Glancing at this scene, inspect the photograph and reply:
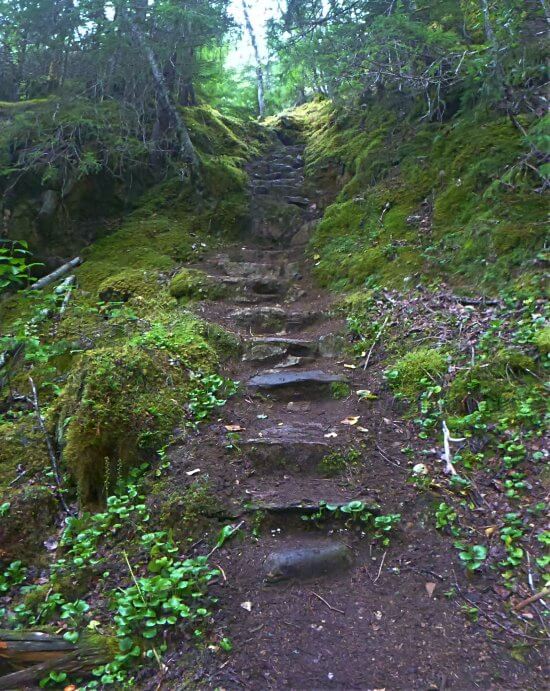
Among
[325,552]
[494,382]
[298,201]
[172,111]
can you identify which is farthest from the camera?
[298,201]

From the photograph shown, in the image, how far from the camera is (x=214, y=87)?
42.9ft

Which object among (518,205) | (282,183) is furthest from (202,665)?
(282,183)

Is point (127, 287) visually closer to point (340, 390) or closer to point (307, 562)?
point (340, 390)

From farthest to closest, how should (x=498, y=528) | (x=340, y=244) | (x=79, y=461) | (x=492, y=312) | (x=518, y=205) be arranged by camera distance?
(x=340, y=244) → (x=518, y=205) → (x=492, y=312) → (x=79, y=461) → (x=498, y=528)

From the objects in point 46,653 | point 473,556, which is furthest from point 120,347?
point 473,556

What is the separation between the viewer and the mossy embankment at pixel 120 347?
171 inches

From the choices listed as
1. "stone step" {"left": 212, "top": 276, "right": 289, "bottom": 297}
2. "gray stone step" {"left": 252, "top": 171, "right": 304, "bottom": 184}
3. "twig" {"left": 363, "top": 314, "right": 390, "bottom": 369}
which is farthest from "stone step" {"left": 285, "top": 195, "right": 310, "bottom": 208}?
"twig" {"left": 363, "top": 314, "right": 390, "bottom": 369}

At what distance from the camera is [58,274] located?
9.02 meters

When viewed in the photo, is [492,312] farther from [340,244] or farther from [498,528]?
[340,244]

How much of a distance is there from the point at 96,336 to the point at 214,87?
9805mm

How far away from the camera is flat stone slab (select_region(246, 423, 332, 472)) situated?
4.24m

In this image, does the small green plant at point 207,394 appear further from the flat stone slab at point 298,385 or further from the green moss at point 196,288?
the green moss at point 196,288

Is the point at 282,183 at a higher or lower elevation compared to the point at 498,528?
higher

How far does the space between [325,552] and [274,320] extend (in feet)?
14.1
